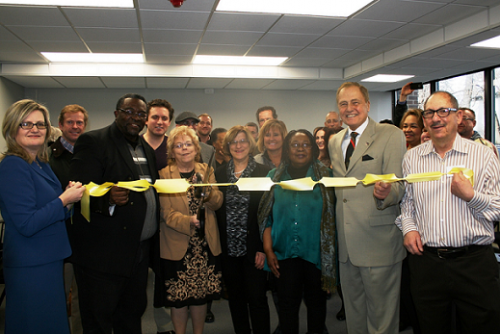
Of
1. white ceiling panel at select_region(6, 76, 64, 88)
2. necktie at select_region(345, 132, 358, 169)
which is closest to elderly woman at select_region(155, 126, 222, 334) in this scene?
necktie at select_region(345, 132, 358, 169)

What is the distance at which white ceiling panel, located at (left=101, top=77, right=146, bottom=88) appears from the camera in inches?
317

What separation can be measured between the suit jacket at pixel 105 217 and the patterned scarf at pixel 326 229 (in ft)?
2.89

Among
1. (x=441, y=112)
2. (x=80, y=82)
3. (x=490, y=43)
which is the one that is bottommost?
(x=441, y=112)

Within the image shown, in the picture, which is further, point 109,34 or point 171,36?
point 171,36

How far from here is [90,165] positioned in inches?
79.0

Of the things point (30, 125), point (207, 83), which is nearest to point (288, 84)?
point (207, 83)

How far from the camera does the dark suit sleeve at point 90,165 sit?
6.50 feet

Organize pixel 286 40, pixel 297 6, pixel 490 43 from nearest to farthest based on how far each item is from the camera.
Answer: pixel 297 6
pixel 490 43
pixel 286 40

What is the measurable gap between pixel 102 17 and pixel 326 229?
4.48 meters

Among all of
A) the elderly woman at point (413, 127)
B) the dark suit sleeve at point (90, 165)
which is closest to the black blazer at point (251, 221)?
the dark suit sleeve at point (90, 165)

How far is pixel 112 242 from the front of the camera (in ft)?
6.70

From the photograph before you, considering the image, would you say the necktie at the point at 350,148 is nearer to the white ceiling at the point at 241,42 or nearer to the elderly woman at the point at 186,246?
the elderly woman at the point at 186,246

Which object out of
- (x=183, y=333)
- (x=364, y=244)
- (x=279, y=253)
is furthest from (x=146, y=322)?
(x=364, y=244)

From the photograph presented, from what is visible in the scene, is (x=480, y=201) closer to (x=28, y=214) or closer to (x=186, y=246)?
(x=186, y=246)
